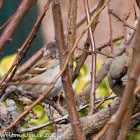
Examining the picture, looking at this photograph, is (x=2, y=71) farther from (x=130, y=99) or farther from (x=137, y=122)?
(x=130, y=99)

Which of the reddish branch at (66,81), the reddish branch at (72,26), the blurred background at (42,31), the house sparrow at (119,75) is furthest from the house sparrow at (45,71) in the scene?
the reddish branch at (66,81)

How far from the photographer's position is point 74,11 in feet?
9.80

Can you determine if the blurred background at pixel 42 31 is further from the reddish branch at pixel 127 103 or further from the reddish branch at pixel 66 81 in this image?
the reddish branch at pixel 127 103

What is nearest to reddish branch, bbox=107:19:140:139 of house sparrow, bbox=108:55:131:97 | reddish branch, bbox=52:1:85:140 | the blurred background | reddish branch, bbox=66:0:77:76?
reddish branch, bbox=52:1:85:140

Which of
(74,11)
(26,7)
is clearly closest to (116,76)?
(74,11)

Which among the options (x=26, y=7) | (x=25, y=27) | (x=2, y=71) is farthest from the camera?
(x=25, y=27)

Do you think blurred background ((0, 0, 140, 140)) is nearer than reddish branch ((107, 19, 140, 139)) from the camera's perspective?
No

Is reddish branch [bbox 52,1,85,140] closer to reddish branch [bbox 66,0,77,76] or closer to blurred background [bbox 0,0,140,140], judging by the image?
reddish branch [bbox 66,0,77,76]

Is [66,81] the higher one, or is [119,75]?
[119,75]

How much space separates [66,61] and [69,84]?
0.29 feet

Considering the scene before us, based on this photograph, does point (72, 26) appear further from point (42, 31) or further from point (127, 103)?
point (42, 31)

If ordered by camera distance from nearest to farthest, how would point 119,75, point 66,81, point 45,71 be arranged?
1. point 66,81
2. point 119,75
3. point 45,71

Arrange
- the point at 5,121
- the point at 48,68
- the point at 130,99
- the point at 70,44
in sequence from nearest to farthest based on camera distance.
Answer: the point at 130,99 < the point at 5,121 < the point at 70,44 < the point at 48,68

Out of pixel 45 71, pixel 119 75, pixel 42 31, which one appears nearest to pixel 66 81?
pixel 119 75
